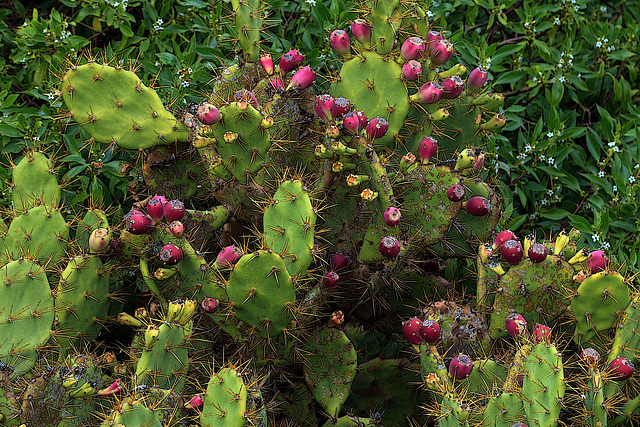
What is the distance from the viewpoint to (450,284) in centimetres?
275

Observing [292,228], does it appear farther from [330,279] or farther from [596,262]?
[596,262]

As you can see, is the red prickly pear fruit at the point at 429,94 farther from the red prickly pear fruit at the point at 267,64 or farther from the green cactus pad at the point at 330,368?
the green cactus pad at the point at 330,368

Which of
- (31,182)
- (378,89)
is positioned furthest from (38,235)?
(378,89)

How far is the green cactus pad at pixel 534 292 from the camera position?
91.7 inches

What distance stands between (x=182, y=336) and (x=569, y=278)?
4.50 feet

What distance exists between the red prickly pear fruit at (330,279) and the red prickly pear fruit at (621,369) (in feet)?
3.17

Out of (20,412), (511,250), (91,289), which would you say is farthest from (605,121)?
(20,412)

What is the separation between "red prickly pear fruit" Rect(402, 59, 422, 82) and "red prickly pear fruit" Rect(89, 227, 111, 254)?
1.27 m

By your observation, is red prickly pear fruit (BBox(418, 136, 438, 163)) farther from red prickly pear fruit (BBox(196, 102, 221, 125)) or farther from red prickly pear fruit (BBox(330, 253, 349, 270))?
red prickly pear fruit (BBox(196, 102, 221, 125))

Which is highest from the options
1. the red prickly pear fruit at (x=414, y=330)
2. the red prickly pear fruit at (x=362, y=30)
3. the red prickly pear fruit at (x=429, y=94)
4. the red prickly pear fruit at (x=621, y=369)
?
the red prickly pear fruit at (x=362, y=30)

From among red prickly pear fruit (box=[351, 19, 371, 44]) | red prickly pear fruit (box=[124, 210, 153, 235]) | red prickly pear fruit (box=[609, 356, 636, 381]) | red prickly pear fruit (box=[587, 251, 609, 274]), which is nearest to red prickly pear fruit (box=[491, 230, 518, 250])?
red prickly pear fruit (box=[587, 251, 609, 274])

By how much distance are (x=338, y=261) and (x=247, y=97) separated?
0.71 metres

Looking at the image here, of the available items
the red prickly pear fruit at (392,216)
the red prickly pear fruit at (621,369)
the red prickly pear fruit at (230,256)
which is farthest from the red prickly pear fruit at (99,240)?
the red prickly pear fruit at (621,369)

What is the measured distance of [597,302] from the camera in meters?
2.25
